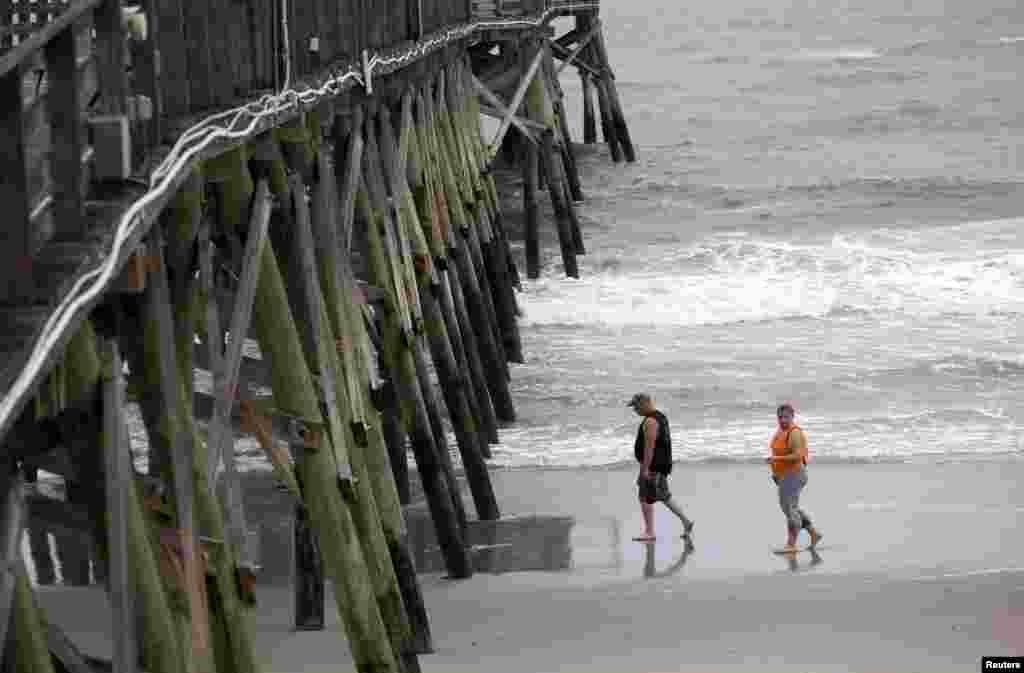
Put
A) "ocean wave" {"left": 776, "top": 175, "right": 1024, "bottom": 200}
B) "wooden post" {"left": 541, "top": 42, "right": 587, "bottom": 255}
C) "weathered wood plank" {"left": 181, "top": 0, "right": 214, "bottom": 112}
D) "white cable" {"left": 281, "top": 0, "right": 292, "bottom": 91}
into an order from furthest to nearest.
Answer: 1. "ocean wave" {"left": 776, "top": 175, "right": 1024, "bottom": 200}
2. "wooden post" {"left": 541, "top": 42, "right": 587, "bottom": 255}
3. "white cable" {"left": 281, "top": 0, "right": 292, "bottom": 91}
4. "weathered wood plank" {"left": 181, "top": 0, "right": 214, "bottom": 112}

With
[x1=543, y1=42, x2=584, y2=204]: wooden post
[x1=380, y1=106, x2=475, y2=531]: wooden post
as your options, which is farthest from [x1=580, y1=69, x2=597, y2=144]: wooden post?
[x1=380, y1=106, x2=475, y2=531]: wooden post

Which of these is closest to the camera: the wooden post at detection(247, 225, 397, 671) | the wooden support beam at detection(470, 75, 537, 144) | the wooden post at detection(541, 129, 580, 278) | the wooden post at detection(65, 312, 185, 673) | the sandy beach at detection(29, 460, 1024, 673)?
the wooden post at detection(65, 312, 185, 673)

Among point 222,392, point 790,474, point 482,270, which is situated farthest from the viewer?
point 482,270

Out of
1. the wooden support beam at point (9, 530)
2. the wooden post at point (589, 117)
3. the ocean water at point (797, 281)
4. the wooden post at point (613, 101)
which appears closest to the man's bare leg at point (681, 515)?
the ocean water at point (797, 281)

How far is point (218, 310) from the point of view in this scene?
8.25m

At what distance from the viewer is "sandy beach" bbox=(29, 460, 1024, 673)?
33.0 feet

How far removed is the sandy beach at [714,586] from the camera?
10070 mm

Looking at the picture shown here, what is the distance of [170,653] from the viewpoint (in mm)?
5129

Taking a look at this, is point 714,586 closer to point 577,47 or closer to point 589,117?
point 577,47

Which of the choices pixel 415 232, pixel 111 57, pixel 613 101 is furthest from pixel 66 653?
pixel 613 101

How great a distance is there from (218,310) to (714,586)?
4272 mm

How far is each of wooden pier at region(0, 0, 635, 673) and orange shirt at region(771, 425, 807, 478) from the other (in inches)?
78.9

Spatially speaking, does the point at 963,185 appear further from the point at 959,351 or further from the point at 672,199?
the point at 959,351

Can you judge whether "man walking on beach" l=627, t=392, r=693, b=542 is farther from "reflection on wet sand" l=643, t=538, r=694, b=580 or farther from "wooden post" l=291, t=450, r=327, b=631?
"wooden post" l=291, t=450, r=327, b=631
